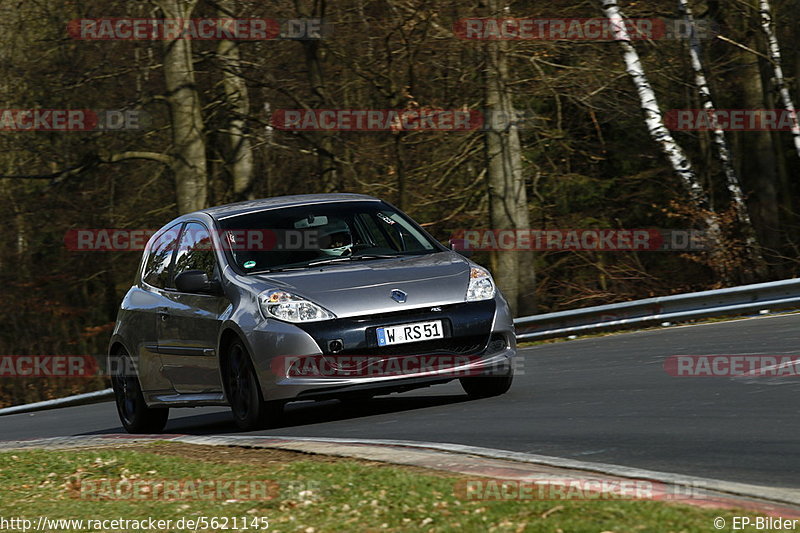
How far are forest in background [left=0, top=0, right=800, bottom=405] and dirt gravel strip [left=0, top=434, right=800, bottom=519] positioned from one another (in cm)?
1365

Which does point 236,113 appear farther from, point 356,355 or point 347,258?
point 356,355

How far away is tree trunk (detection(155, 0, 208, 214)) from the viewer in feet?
76.3

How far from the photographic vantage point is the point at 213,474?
740 centimetres

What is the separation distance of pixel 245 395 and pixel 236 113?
15.0 metres

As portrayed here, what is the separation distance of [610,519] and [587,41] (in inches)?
767

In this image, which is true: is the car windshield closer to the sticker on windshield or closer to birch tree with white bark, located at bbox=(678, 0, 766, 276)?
the sticker on windshield

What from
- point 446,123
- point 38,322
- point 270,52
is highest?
point 270,52

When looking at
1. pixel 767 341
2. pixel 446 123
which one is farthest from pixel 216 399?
pixel 446 123

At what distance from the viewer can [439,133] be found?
24766 millimetres

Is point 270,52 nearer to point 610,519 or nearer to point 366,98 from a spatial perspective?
point 366,98

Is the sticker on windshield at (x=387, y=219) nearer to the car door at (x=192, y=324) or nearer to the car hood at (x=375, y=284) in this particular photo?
the car hood at (x=375, y=284)

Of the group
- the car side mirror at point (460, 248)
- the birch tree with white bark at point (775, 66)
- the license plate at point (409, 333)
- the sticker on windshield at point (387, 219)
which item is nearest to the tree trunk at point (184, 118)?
the birch tree with white bark at point (775, 66)

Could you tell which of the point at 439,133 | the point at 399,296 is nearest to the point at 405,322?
the point at 399,296

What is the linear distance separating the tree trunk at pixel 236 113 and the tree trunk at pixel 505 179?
469 cm
